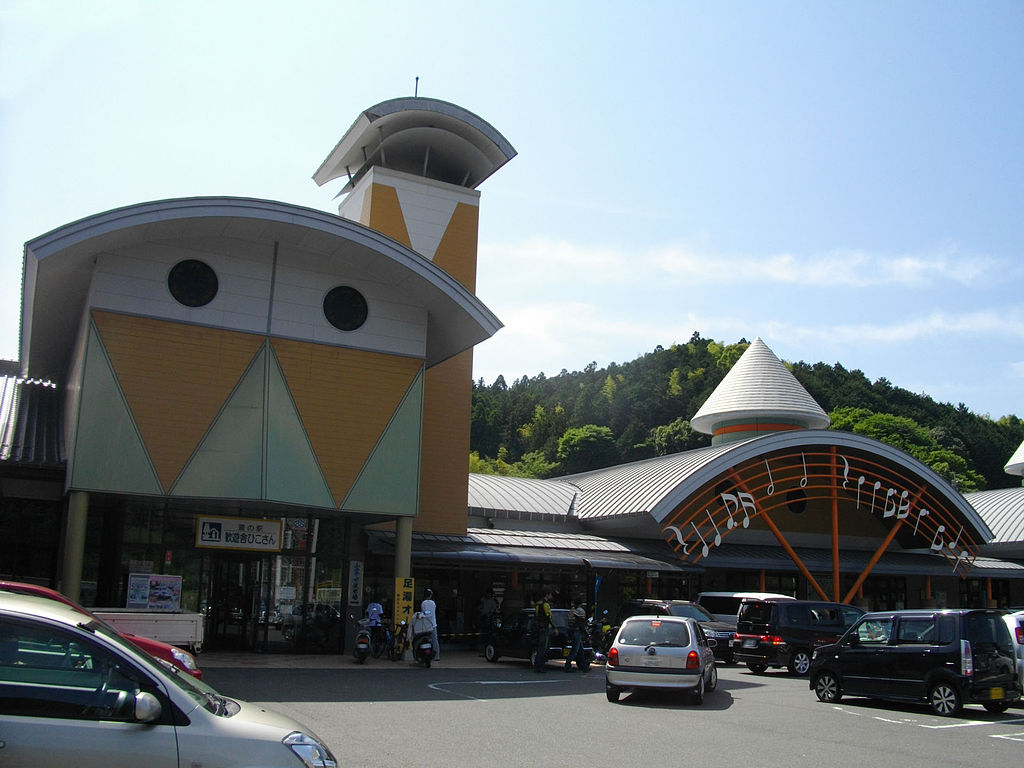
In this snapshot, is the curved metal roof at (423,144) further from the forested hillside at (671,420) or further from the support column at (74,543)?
the forested hillside at (671,420)

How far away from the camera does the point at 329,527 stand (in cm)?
2162

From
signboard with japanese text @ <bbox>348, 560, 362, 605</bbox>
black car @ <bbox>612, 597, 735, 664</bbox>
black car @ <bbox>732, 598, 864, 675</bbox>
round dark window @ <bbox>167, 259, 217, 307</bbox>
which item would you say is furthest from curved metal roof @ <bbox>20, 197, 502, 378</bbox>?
black car @ <bbox>732, 598, 864, 675</bbox>

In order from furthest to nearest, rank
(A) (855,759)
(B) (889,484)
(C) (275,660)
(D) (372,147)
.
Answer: (B) (889,484) < (D) (372,147) < (C) (275,660) < (A) (855,759)

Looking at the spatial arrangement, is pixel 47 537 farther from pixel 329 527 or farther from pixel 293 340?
pixel 293 340

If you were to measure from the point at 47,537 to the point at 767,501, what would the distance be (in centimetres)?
2272

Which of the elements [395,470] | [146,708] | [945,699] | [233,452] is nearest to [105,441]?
[233,452]

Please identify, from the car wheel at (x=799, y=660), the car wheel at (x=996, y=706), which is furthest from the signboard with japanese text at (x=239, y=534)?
the car wheel at (x=996, y=706)

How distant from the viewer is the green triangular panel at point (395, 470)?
19578mm

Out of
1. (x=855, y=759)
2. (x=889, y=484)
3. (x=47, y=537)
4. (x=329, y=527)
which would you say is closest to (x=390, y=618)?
(x=329, y=527)

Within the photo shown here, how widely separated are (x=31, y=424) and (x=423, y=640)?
35.7ft

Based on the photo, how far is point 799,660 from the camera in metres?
20.0

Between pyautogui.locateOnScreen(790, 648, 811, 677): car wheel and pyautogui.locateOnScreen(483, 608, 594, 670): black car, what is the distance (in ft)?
14.7

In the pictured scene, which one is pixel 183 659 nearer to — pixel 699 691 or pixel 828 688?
pixel 699 691

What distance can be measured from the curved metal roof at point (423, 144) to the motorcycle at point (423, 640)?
13208 millimetres
